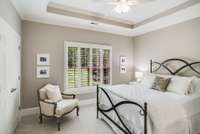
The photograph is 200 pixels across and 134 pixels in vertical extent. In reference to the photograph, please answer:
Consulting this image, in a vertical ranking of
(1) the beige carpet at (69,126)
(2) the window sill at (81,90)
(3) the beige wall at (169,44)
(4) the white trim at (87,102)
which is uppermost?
(3) the beige wall at (169,44)

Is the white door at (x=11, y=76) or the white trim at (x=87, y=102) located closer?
the white door at (x=11, y=76)

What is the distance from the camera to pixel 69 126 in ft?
10.1

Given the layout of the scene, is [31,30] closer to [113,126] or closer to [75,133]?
[75,133]

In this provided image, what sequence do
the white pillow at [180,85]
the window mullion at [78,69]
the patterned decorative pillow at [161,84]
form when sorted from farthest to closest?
the window mullion at [78,69]
the patterned decorative pillow at [161,84]
the white pillow at [180,85]

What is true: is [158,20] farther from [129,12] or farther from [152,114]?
[152,114]

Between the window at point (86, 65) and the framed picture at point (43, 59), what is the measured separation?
58cm

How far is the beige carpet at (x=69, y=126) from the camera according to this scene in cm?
283

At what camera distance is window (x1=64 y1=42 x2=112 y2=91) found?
14.1ft

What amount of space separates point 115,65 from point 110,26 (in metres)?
1.63

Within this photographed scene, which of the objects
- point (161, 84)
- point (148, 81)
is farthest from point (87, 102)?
point (161, 84)

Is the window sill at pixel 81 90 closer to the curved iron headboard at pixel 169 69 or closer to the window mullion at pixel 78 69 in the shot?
the window mullion at pixel 78 69

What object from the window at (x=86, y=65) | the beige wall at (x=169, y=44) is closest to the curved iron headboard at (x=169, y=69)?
the beige wall at (x=169, y=44)

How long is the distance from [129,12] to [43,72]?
3.07 m

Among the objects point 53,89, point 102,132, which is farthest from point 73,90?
point 102,132
